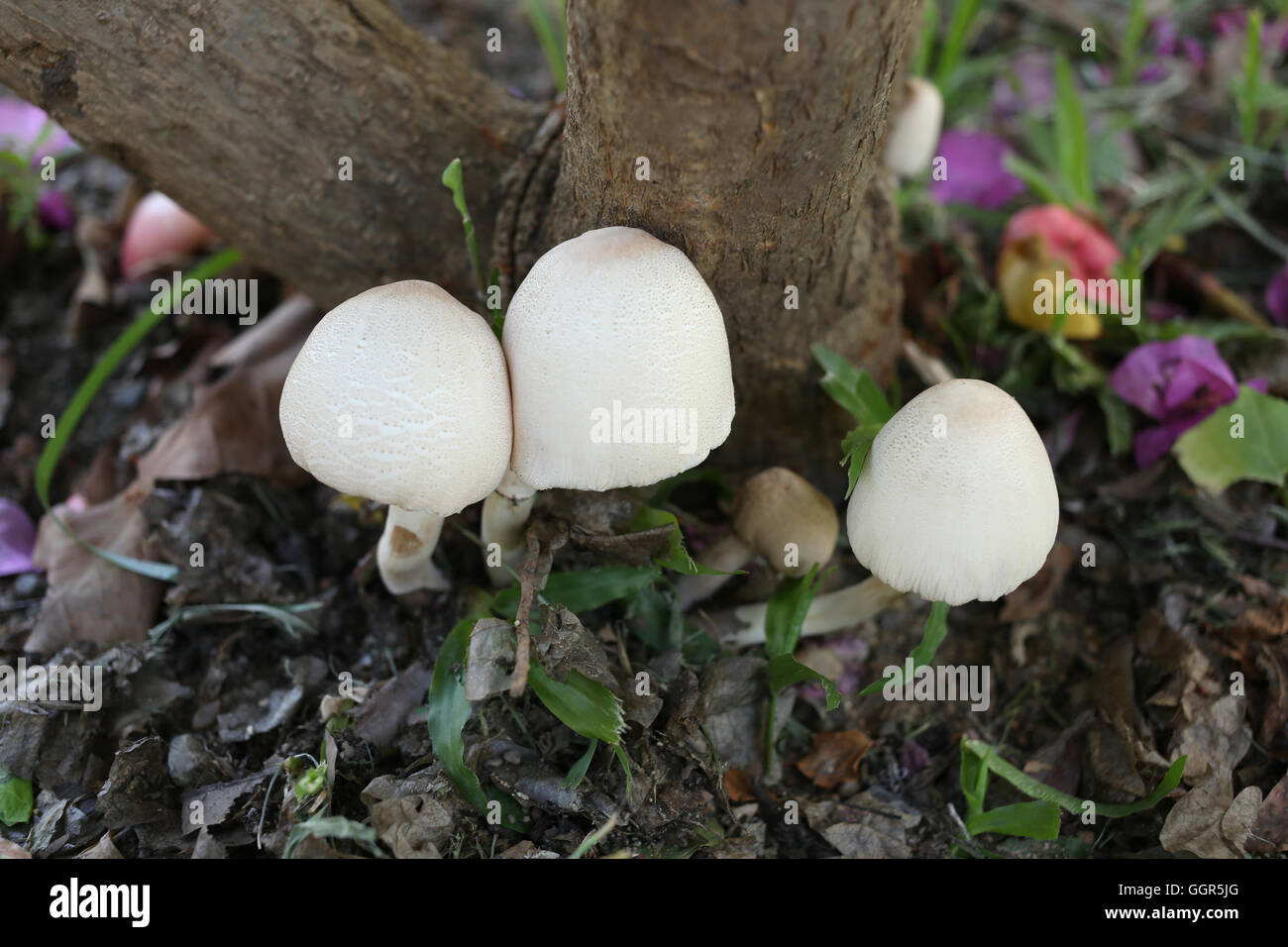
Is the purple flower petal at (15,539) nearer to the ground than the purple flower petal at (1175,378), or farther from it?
nearer to the ground

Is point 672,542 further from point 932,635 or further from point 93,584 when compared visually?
point 93,584

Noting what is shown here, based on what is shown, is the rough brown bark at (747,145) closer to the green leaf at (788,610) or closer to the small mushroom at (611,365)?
the small mushroom at (611,365)

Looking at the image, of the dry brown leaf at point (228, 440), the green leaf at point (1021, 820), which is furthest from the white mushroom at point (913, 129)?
the dry brown leaf at point (228, 440)

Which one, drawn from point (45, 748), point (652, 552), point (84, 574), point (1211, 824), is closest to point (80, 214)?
point (84, 574)

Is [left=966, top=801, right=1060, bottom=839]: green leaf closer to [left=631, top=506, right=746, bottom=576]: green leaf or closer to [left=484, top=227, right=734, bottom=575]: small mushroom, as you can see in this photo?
[left=631, top=506, right=746, bottom=576]: green leaf

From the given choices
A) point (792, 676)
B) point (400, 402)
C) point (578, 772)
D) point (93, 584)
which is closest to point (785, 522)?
point (792, 676)
